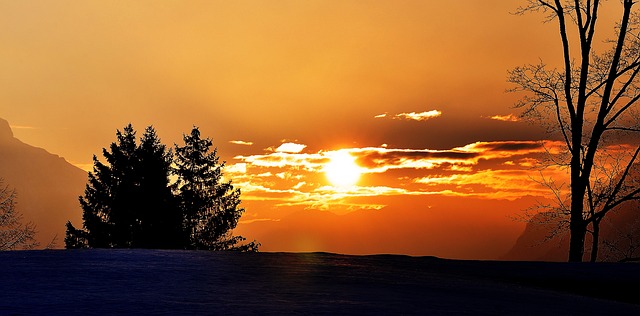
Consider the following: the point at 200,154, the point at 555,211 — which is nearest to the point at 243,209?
the point at 200,154

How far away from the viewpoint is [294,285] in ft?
20.4

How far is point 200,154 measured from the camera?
51.1 metres

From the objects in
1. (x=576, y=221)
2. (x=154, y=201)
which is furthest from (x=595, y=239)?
(x=154, y=201)

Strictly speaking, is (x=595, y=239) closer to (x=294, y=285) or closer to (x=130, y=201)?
(x=294, y=285)

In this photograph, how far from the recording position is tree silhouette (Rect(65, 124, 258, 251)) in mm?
44688

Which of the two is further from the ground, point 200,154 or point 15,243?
point 200,154

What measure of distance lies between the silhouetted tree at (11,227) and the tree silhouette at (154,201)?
4.59 meters

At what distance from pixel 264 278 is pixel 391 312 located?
1.98 metres

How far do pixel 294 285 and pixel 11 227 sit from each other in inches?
1647

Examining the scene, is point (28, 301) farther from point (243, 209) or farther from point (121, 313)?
point (243, 209)

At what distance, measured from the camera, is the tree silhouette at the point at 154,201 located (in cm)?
4469

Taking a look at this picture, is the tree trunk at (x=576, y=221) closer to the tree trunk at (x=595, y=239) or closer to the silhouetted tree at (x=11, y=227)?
the tree trunk at (x=595, y=239)

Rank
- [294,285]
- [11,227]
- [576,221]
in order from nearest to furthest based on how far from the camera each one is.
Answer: [294,285] < [576,221] < [11,227]

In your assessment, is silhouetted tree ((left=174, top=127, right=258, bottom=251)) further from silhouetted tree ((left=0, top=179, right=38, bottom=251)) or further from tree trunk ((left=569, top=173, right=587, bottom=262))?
tree trunk ((left=569, top=173, right=587, bottom=262))
